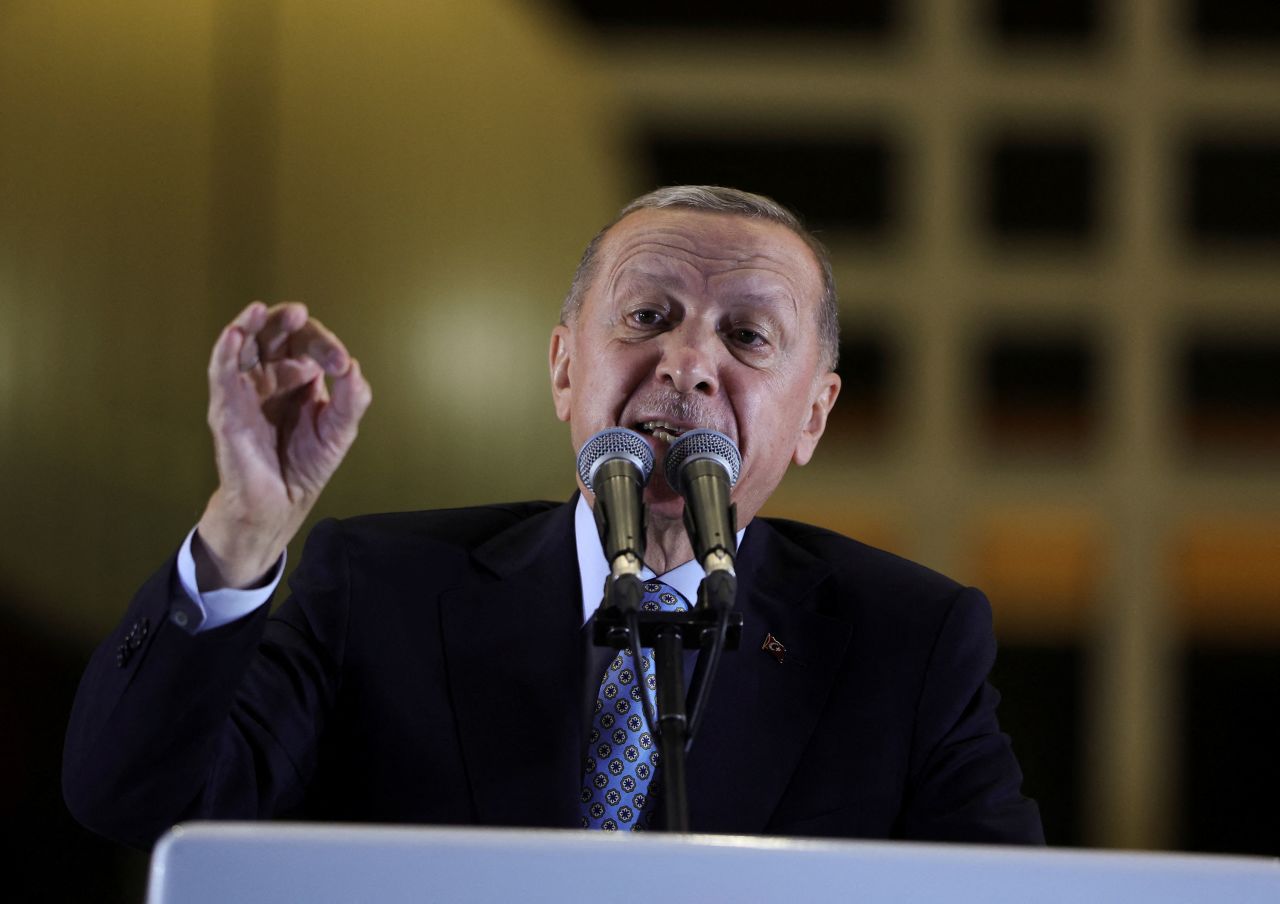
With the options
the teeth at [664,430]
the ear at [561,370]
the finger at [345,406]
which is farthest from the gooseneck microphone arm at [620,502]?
the ear at [561,370]

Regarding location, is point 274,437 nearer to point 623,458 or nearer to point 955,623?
point 623,458

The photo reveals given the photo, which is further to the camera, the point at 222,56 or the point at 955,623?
the point at 222,56

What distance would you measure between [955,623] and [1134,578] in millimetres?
1801

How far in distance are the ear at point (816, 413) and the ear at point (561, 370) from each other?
29cm

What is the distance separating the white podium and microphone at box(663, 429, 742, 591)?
346mm

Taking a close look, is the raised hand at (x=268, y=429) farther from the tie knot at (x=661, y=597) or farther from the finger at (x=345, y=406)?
the tie knot at (x=661, y=597)

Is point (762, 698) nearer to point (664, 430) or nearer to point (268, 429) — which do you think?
point (664, 430)

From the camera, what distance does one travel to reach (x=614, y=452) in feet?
4.17

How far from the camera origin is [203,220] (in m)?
3.39

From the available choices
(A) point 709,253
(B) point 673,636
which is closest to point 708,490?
(B) point 673,636

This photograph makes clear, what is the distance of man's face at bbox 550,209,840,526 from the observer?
1659 mm

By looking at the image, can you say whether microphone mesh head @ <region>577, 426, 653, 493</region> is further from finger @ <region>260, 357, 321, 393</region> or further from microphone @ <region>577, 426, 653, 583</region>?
finger @ <region>260, 357, 321, 393</region>

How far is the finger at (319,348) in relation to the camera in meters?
1.25

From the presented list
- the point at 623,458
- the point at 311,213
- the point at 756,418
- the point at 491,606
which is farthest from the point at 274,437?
the point at 311,213
